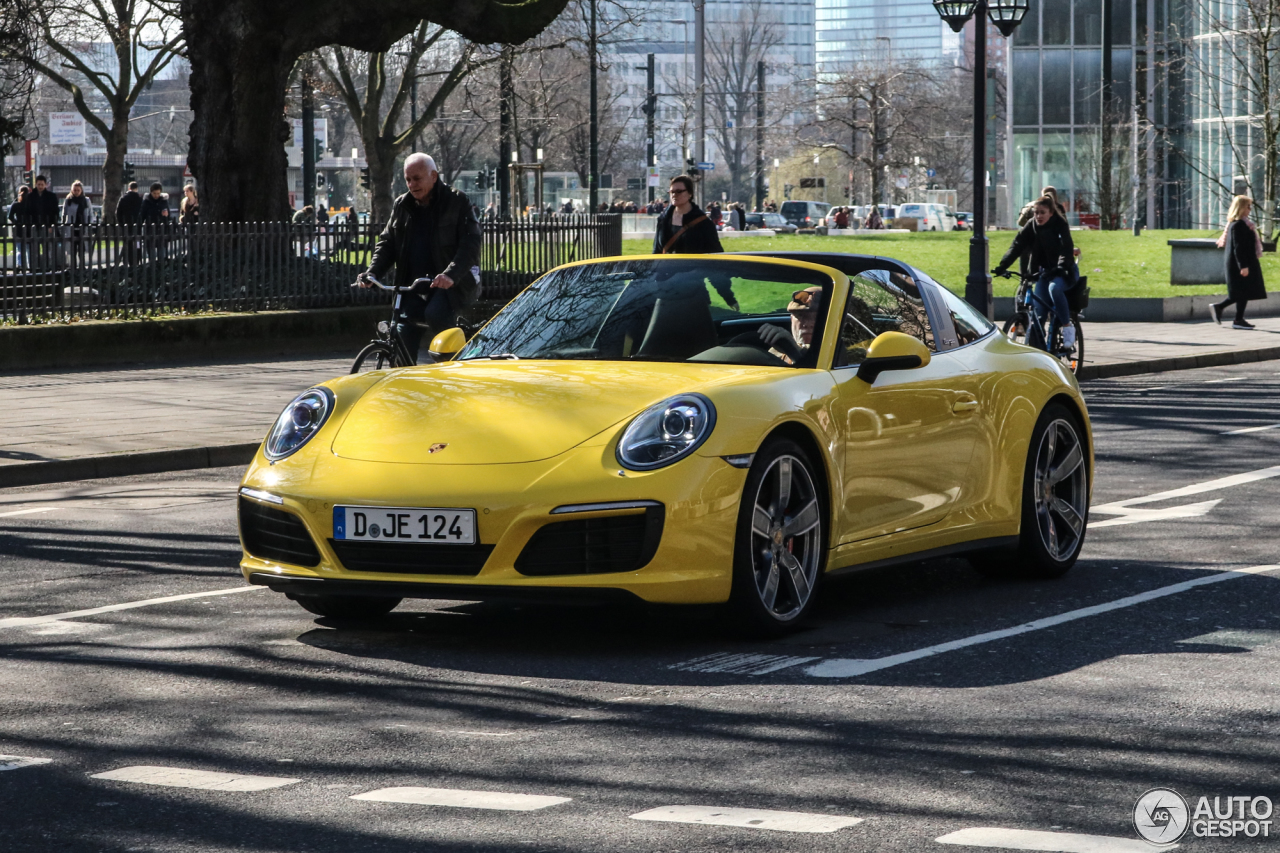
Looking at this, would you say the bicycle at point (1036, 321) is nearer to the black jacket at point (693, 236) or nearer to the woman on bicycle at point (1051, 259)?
the woman on bicycle at point (1051, 259)

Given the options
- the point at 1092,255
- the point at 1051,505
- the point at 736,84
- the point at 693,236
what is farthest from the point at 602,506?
the point at 736,84

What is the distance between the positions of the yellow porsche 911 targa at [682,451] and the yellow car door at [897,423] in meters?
0.01

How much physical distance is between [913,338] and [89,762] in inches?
136

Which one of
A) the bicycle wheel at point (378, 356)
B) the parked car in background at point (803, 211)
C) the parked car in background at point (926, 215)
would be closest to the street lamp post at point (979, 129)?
the bicycle wheel at point (378, 356)

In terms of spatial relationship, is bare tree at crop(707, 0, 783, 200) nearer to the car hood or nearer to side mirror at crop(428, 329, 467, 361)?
side mirror at crop(428, 329, 467, 361)

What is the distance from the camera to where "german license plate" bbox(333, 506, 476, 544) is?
240 inches

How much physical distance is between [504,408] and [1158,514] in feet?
15.1

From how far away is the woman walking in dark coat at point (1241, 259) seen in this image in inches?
1016

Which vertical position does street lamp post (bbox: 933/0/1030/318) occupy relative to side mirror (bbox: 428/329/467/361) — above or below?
above

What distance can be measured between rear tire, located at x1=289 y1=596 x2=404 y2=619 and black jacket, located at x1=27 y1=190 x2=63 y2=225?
91.4ft

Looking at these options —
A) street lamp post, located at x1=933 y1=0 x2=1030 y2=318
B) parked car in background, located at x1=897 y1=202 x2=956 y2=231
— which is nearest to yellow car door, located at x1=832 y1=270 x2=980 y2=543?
street lamp post, located at x1=933 y1=0 x2=1030 y2=318

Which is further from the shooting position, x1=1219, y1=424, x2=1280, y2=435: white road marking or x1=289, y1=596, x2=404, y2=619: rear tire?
x1=1219, y1=424, x2=1280, y2=435: white road marking

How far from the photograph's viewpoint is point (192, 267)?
2117 cm

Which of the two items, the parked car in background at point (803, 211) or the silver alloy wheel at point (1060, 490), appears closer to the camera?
the silver alloy wheel at point (1060, 490)
